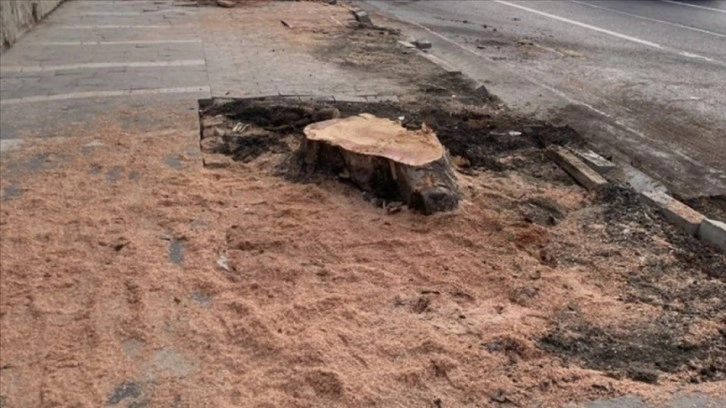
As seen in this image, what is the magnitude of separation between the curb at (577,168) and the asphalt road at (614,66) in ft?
2.25

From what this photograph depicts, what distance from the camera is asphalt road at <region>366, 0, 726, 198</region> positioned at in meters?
6.28

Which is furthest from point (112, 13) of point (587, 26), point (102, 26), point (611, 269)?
point (611, 269)

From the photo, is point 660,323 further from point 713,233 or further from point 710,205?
point 710,205

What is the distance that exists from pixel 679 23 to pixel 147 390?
1293 centimetres

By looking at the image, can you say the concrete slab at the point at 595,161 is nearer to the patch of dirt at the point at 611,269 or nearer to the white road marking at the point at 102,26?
the patch of dirt at the point at 611,269

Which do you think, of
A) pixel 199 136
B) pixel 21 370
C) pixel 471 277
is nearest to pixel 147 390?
pixel 21 370

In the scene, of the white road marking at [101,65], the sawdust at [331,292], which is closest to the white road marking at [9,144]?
the sawdust at [331,292]

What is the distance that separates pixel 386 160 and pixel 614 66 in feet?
19.7

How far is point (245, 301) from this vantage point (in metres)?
3.69

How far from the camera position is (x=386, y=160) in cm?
472

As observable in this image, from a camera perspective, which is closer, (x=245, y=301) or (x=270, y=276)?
(x=245, y=301)

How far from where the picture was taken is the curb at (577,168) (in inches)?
198

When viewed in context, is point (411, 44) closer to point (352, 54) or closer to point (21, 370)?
point (352, 54)

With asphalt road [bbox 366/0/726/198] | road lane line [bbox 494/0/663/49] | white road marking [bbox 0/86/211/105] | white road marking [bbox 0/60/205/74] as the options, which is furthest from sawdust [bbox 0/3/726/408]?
road lane line [bbox 494/0/663/49]
